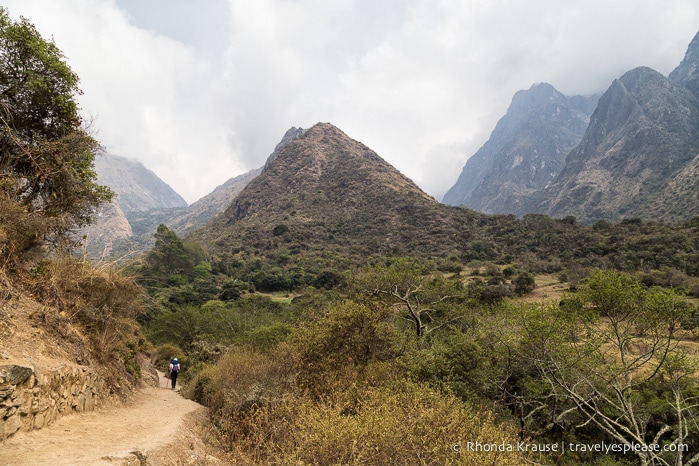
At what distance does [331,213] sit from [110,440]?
9419 cm

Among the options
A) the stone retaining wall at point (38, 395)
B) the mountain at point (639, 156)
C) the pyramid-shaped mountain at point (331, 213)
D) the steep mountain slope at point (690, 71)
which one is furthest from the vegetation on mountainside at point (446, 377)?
the steep mountain slope at point (690, 71)

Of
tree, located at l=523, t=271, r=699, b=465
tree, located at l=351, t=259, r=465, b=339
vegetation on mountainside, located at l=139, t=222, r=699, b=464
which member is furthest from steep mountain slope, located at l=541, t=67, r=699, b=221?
tree, located at l=523, t=271, r=699, b=465

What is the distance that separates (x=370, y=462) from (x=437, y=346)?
8491 millimetres

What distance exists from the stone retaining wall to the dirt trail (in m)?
0.20

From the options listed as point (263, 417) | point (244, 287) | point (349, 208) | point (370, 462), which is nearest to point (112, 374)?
point (263, 417)

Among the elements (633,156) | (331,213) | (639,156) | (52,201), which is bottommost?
(52,201)

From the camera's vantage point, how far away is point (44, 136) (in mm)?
10969

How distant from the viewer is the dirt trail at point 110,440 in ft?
17.0

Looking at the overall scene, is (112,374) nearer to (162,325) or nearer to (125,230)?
(162,325)

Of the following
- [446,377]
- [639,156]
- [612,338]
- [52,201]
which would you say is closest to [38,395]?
[52,201]

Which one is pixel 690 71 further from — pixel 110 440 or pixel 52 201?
pixel 110 440

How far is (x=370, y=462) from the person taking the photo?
6.23 meters

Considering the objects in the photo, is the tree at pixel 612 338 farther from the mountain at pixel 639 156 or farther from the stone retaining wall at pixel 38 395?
the mountain at pixel 639 156

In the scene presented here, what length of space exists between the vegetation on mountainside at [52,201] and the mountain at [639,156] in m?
106
